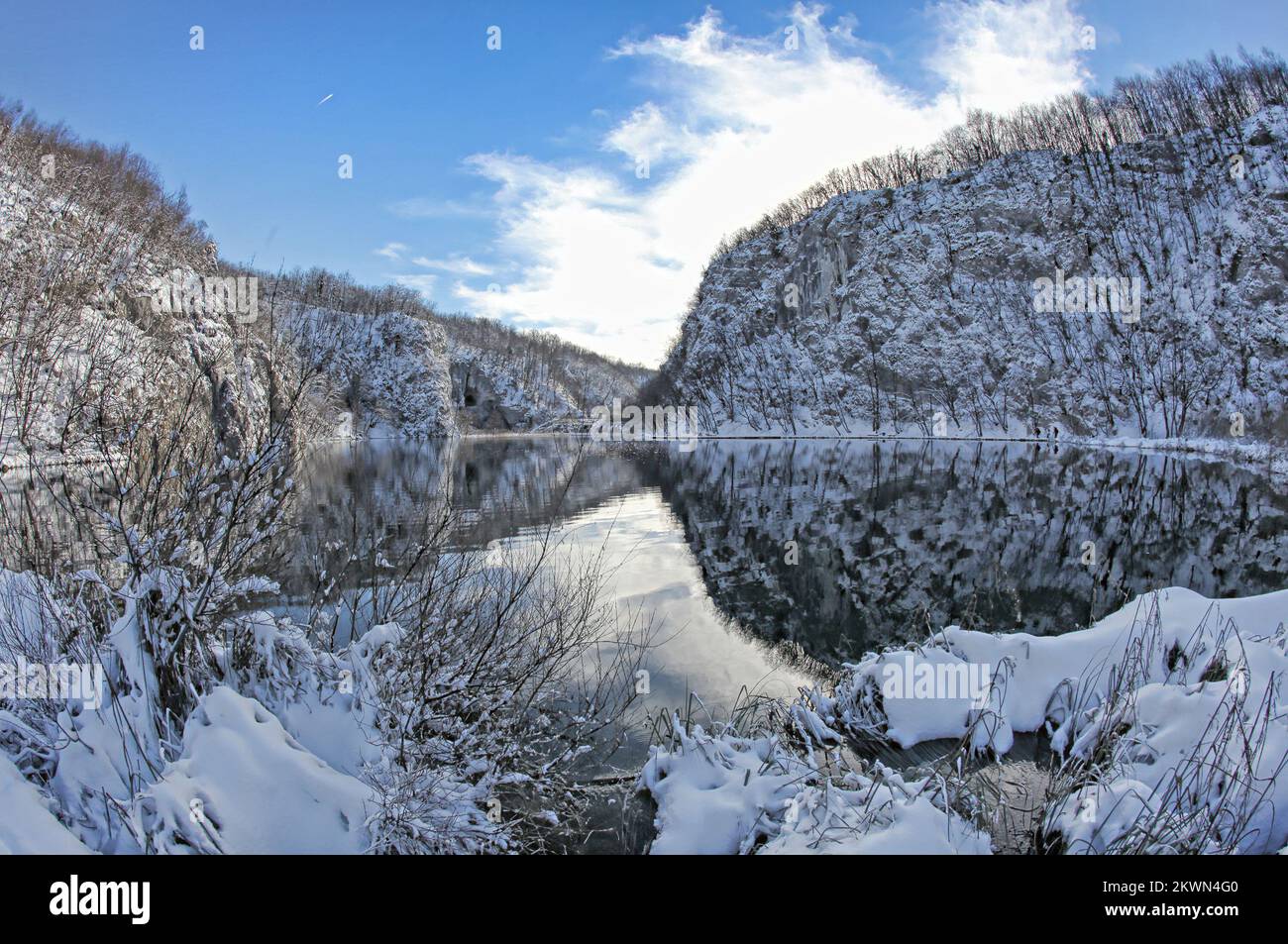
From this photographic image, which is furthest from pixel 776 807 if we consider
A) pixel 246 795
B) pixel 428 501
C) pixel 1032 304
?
pixel 1032 304

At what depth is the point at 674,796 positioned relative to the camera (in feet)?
15.4

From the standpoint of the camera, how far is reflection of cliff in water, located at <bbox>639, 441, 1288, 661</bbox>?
11141mm

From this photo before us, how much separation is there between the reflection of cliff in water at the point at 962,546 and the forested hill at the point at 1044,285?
33.5 m

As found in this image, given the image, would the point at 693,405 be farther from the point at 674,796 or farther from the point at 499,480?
the point at 674,796

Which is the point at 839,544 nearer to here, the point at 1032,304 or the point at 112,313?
the point at 112,313

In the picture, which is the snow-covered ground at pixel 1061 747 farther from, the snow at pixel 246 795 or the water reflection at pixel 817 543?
the snow at pixel 246 795

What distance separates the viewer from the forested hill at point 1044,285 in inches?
2205

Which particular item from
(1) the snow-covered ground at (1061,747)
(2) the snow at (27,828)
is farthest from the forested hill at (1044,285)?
(2) the snow at (27,828)

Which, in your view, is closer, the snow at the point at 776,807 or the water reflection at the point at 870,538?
the snow at the point at 776,807

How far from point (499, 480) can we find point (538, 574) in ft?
62.8

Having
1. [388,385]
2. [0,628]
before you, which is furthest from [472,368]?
[0,628]

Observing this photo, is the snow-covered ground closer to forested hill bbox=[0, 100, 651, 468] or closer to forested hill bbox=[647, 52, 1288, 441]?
forested hill bbox=[0, 100, 651, 468]

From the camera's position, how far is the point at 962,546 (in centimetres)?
1572
